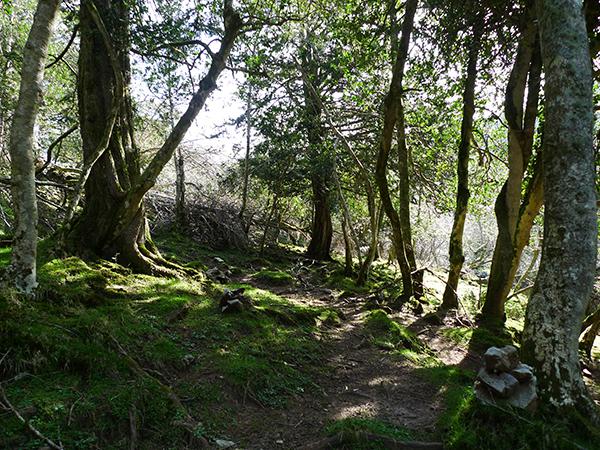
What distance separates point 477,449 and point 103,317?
12.4 ft

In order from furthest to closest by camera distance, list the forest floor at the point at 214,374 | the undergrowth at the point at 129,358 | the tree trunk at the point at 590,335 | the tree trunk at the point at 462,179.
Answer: the tree trunk at the point at 462,179 < the tree trunk at the point at 590,335 < the forest floor at the point at 214,374 < the undergrowth at the point at 129,358

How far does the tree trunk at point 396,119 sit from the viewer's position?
732cm

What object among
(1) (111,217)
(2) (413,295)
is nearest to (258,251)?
(2) (413,295)

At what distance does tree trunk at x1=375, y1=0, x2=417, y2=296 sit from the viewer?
732 centimetres

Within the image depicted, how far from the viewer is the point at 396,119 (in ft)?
26.9

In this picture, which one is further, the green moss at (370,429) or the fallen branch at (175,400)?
the green moss at (370,429)

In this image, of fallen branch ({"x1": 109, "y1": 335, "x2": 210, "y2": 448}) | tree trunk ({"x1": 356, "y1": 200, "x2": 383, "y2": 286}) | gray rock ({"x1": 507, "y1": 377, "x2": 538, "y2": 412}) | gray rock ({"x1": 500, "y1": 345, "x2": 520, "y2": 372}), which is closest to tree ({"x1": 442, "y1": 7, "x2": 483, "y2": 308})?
tree trunk ({"x1": 356, "y1": 200, "x2": 383, "y2": 286})

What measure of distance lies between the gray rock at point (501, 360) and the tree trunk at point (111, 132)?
17.4 ft

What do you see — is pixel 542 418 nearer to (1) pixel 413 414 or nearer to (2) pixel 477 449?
(2) pixel 477 449

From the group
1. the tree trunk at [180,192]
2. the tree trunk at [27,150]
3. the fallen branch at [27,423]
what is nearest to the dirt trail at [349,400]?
the fallen branch at [27,423]

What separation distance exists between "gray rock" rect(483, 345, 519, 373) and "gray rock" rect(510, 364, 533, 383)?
0.06m

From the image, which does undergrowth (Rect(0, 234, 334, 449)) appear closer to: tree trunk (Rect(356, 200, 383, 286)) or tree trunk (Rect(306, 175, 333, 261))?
tree trunk (Rect(356, 200, 383, 286))

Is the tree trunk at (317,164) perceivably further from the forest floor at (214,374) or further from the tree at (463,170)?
the forest floor at (214,374)

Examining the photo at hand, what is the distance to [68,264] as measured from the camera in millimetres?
5520
